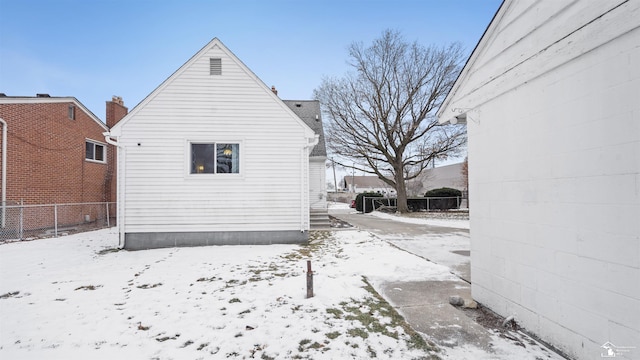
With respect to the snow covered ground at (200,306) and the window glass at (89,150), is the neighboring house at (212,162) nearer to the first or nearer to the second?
the snow covered ground at (200,306)

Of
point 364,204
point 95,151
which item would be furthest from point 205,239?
point 364,204

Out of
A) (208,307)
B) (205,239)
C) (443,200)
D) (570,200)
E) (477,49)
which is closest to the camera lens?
(570,200)

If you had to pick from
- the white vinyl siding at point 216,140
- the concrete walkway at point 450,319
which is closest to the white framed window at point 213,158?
the white vinyl siding at point 216,140

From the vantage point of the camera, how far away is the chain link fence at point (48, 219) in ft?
33.7

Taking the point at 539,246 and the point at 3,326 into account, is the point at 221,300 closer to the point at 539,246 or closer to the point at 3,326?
the point at 3,326

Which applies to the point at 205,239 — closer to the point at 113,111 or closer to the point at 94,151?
the point at 94,151

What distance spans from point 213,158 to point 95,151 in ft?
35.6

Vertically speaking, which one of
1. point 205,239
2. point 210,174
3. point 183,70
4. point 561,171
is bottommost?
point 205,239

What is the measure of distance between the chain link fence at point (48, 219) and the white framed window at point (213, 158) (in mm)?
6402

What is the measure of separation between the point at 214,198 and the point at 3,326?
5512 millimetres

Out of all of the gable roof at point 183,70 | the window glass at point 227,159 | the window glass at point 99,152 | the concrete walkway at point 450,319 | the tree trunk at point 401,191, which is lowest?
the concrete walkway at point 450,319

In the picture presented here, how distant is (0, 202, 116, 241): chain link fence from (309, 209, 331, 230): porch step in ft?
Result: 33.5

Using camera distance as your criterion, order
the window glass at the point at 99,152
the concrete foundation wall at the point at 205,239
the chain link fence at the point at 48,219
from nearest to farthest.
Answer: the concrete foundation wall at the point at 205,239 → the chain link fence at the point at 48,219 → the window glass at the point at 99,152

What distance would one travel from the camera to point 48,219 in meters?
11.6
